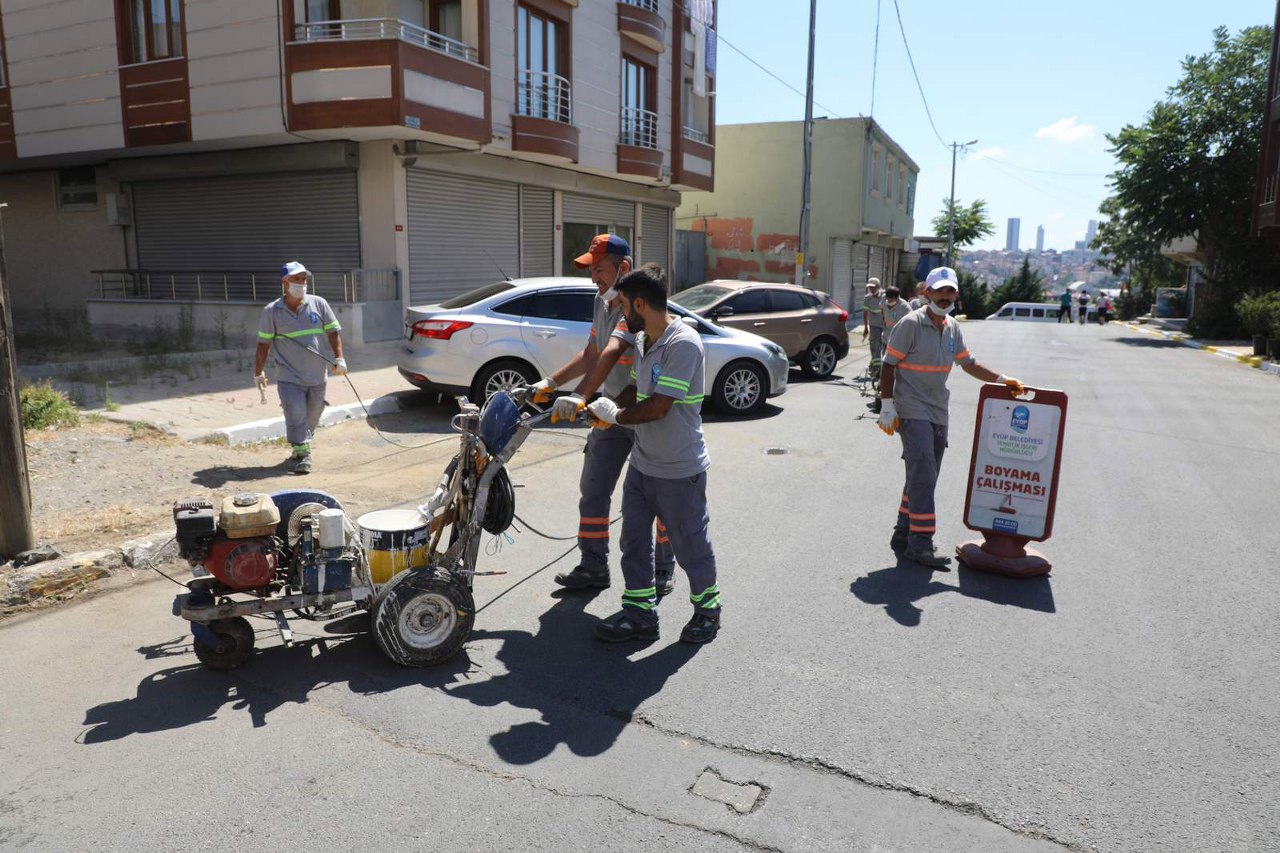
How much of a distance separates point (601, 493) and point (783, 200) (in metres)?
32.4

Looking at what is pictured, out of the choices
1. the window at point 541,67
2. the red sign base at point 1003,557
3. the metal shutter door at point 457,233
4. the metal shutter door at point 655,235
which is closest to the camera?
the red sign base at point 1003,557

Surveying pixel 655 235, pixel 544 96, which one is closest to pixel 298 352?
pixel 544 96

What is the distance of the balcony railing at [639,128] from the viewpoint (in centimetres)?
2348

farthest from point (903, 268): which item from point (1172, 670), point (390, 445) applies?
point (1172, 670)

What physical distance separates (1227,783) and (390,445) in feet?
25.9

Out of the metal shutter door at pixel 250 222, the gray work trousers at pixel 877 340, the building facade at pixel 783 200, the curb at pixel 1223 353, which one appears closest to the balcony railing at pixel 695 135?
the building facade at pixel 783 200

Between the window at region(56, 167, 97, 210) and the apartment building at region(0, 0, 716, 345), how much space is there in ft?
0.19

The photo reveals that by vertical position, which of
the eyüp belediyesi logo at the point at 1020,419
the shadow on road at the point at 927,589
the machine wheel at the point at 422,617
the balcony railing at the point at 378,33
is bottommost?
the shadow on road at the point at 927,589

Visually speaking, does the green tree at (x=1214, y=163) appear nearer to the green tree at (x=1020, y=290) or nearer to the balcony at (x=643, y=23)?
the balcony at (x=643, y=23)

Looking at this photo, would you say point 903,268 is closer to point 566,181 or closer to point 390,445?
point 566,181

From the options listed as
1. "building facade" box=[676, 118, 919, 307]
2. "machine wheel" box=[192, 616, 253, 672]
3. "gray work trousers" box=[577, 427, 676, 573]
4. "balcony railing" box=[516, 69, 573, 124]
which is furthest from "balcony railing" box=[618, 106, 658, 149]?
"machine wheel" box=[192, 616, 253, 672]

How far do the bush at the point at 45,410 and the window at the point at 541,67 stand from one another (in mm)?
12408

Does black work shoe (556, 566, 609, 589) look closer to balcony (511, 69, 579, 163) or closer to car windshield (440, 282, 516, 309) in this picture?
car windshield (440, 282, 516, 309)

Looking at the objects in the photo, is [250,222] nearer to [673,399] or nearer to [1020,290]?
[673,399]
